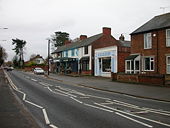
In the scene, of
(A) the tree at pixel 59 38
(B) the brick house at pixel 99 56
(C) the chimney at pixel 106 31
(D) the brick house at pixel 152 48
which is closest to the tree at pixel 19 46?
(A) the tree at pixel 59 38

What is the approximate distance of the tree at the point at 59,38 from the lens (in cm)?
10488

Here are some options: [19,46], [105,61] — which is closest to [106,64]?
[105,61]

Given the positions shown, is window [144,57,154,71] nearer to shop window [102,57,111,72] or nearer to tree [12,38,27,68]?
shop window [102,57,111,72]

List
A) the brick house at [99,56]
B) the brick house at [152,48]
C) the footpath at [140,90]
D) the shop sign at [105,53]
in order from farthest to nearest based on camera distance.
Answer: the shop sign at [105,53] → the brick house at [99,56] → the brick house at [152,48] → the footpath at [140,90]

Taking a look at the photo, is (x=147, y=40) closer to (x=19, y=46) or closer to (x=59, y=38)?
(x=59, y=38)

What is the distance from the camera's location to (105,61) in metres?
42.8

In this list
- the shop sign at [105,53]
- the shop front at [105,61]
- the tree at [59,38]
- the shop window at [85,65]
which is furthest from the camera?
the tree at [59,38]

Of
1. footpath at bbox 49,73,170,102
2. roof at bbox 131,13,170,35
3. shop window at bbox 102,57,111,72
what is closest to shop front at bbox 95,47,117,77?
shop window at bbox 102,57,111,72

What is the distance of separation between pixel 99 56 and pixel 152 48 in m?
14.6

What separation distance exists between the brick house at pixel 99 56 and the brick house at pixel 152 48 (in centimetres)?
485

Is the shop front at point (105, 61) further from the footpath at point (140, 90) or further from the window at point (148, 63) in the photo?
the footpath at point (140, 90)

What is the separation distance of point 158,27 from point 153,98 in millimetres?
15686

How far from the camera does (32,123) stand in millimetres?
8609

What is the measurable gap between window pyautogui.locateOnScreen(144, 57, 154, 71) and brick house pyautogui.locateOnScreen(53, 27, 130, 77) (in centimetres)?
725
